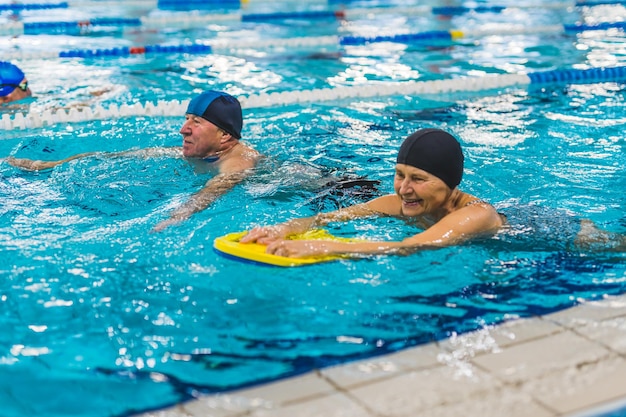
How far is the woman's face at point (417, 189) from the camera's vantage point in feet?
12.3

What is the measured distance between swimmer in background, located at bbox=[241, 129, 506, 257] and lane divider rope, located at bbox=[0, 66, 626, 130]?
11.5 feet

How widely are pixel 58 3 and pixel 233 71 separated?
686 centimetres

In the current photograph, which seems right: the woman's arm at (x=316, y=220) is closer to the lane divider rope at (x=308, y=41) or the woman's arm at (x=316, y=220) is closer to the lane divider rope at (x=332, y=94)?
the lane divider rope at (x=332, y=94)

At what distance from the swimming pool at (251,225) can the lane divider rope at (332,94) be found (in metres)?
0.10

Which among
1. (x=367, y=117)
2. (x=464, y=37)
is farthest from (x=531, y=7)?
(x=367, y=117)

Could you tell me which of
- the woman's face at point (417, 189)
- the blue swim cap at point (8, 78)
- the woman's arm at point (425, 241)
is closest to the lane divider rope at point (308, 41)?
the blue swim cap at point (8, 78)

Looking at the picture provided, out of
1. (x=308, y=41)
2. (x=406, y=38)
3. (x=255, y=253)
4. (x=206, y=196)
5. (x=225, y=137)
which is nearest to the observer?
(x=255, y=253)

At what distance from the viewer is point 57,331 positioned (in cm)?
318

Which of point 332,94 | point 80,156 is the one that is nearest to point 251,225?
point 80,156

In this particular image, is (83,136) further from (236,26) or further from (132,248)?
(236,26)

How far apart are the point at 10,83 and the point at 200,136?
2.80 m

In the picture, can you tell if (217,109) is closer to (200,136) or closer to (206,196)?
(200,136)

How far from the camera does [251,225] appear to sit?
4363mm

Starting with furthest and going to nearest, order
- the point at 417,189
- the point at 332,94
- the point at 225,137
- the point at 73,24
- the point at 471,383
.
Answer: the point at 73,24
the point at 332,94
the point at 225,137
the point at 417,189
the point at 471,383
